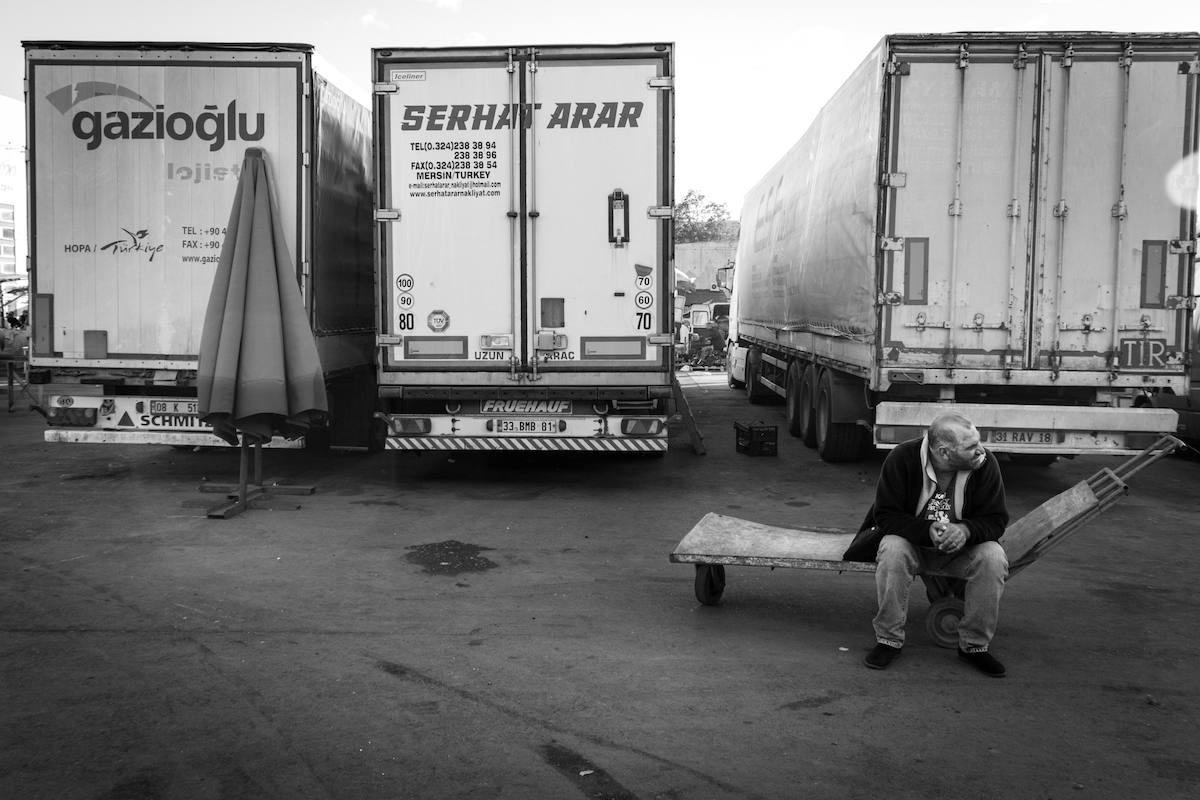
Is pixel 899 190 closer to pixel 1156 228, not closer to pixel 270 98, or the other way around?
pixel 1156 228

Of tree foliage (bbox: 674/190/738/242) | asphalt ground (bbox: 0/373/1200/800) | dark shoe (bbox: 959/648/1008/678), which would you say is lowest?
asphalt ground (bbox: 0/373/1200/800)

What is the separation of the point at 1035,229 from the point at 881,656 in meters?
5.47

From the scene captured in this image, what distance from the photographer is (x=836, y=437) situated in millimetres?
11602

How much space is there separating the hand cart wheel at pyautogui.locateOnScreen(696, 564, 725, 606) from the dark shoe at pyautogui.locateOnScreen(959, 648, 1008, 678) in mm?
1434

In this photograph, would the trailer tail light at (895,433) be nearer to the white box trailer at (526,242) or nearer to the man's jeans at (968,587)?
the white box trailer at (526,242)

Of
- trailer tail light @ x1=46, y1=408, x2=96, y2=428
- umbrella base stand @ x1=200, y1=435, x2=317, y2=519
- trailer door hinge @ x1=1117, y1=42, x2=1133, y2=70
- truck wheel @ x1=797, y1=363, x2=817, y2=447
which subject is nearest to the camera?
umbrella base stand @ x1=200, y1=435, x2=317, y2=519

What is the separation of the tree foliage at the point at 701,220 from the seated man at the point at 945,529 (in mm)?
75139

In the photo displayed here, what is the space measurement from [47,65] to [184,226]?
1.80 metres

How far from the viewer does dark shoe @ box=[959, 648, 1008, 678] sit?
16.2ft

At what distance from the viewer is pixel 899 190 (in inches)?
365

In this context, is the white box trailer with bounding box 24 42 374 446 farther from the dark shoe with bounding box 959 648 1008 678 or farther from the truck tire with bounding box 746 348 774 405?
the truck tire with bounding box 746 348 774 405

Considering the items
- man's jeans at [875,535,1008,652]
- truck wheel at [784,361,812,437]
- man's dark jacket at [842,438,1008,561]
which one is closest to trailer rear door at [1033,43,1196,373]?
truck wheel at [784,361,812,437]

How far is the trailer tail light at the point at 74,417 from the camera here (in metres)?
9.60

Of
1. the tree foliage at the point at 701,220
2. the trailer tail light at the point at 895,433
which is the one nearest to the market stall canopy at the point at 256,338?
the trailer tail light at the point at 895,433
